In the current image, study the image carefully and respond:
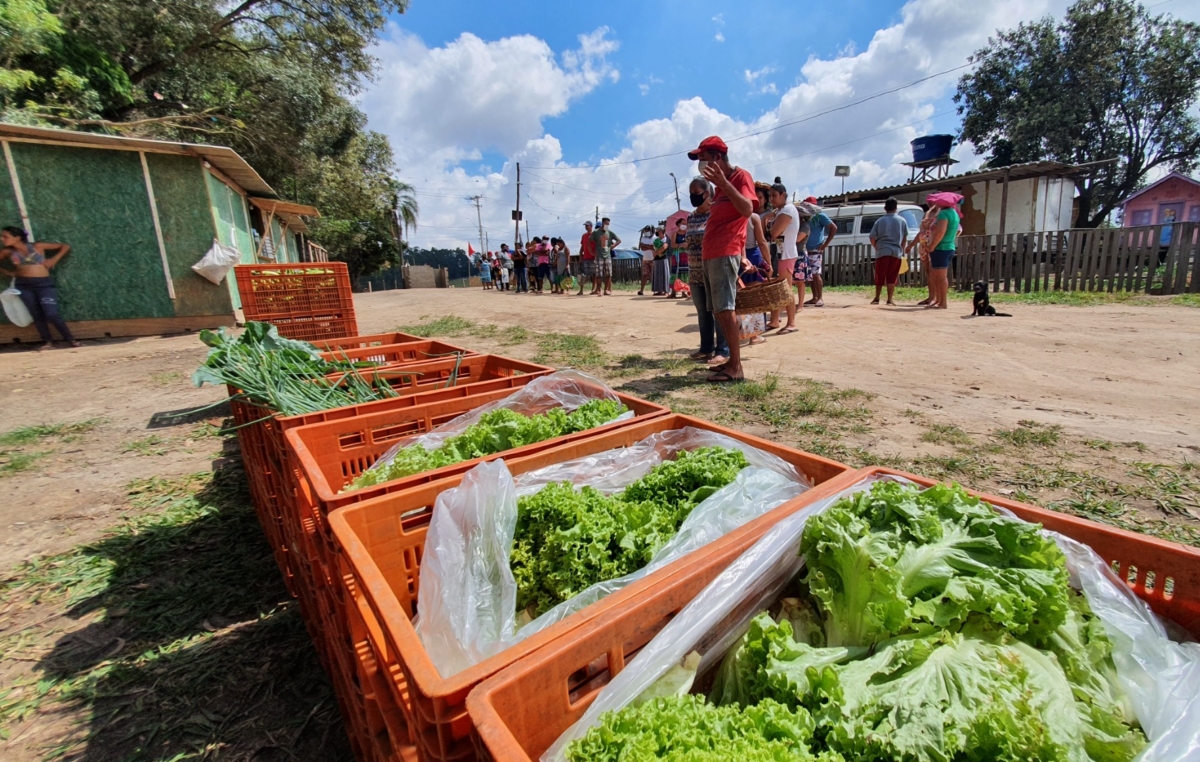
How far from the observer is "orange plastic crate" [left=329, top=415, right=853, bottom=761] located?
805mm

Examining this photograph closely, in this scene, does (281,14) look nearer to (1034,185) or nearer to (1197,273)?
(1197,273)

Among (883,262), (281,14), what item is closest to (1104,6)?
(883,262)

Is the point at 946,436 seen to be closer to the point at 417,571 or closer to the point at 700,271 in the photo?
the point at 700,271

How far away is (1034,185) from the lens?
66.1 ft

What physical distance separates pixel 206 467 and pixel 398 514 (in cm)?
349

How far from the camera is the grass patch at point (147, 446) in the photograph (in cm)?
429

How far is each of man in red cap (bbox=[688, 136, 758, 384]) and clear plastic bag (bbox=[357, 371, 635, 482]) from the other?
262 centimetres

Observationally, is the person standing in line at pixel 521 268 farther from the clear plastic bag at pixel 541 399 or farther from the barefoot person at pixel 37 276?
the clear plastic bag at pixel 541 399

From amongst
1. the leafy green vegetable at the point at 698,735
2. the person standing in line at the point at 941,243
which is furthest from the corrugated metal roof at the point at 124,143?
the person standing in line at the point at 941,243

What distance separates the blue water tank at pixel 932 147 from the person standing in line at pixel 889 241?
19102 mm

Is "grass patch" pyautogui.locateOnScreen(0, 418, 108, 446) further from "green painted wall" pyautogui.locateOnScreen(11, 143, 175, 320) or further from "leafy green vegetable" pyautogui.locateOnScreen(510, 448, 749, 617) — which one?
"green painted wall" pyautogui.locateOnScreen(11, 143, 175, 320)

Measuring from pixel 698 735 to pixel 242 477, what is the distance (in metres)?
4.11

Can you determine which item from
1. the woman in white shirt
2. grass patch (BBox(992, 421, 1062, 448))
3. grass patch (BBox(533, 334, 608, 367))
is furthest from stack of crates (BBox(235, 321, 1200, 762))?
the woman in white shirt

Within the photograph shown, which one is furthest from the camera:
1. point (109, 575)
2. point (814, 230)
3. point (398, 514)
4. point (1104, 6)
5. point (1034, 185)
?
point (1104, 6)
